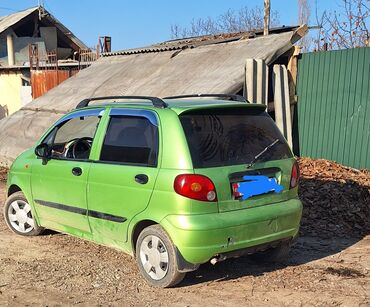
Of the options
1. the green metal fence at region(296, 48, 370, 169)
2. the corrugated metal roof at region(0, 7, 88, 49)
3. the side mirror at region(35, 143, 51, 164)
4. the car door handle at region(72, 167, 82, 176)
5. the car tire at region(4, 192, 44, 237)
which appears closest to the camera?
the car door handle at region(72, 167, 82, 176)

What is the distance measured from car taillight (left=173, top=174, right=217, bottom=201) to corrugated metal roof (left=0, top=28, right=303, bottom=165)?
4650 millimetres

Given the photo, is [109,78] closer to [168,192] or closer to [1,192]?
[1,192]

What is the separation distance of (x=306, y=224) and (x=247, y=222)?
2.57 metres

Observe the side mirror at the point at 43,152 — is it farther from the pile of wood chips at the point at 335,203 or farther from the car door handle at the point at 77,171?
the pile of wood chips at the point at 335,203

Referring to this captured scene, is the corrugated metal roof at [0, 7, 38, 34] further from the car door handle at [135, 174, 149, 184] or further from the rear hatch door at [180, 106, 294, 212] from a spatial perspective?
the rear hatch door at [180, 106, 294, 212]

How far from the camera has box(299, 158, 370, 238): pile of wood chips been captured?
255 inches

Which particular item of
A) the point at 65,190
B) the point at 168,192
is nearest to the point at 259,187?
the point at 168,192

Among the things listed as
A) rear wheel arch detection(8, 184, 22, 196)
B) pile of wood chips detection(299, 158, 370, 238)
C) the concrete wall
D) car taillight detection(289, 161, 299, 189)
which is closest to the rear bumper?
car taillight detection(289, 161, 299, 189)

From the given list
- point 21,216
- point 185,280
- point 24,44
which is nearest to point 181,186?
point 185,280

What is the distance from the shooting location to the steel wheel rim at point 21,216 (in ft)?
20.0

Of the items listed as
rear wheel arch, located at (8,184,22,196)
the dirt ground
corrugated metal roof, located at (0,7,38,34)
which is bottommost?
the dirt ground

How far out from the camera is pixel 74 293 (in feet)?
14.4

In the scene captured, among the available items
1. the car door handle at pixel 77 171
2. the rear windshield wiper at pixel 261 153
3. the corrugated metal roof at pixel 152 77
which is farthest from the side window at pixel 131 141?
the corrugated metal roof at pixel 152 77

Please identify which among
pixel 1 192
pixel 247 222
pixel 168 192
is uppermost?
pixel 168 192
